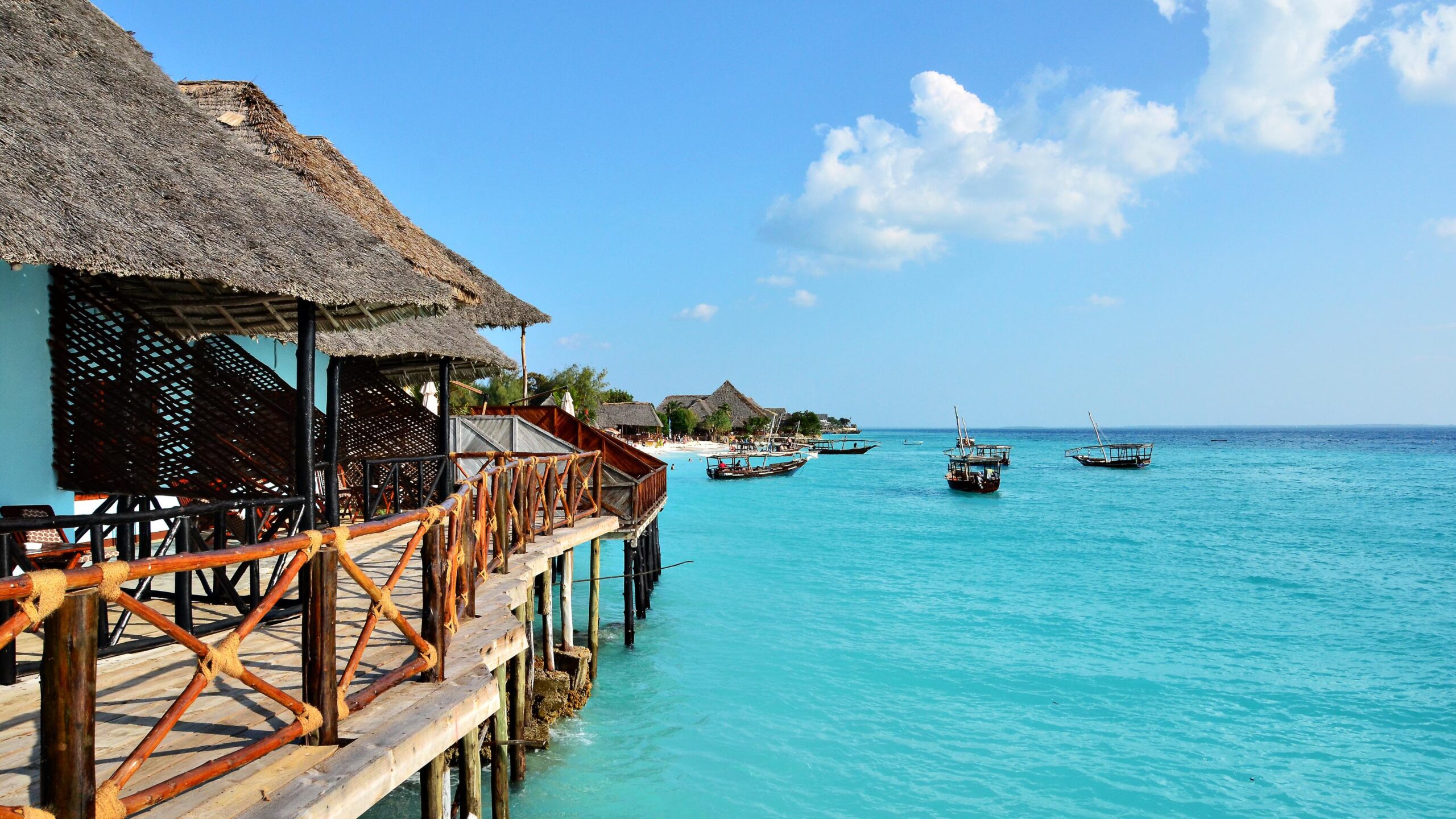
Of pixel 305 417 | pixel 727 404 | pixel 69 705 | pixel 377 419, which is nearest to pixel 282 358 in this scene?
pixel 377 419

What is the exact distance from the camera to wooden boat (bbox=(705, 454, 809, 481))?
155 ft

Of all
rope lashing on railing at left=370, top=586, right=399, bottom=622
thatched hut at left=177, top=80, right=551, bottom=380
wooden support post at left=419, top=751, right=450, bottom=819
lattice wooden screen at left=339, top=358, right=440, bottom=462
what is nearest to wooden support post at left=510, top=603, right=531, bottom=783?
lattice wooden screen at left=339, top=358, right=440, bottom=462

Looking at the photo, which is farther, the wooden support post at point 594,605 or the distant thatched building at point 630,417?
the distant thatched building at point 630,417

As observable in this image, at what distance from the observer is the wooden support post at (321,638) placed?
2.90 m

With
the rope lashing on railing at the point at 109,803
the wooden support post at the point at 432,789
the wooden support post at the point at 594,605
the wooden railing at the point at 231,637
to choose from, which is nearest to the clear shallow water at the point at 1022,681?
the wooden support post at the point at 594,605

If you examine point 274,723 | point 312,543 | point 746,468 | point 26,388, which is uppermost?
point 26,388

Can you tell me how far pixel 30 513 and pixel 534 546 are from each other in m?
3.91

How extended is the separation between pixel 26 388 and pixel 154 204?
2.16 m

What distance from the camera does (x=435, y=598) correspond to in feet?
12.2

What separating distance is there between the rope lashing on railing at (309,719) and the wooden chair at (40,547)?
2.12 metres

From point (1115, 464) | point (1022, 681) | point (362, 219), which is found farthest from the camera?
point (1115, 464)

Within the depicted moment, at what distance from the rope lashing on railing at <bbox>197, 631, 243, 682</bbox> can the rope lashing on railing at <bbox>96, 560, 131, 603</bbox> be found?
0.43 metres

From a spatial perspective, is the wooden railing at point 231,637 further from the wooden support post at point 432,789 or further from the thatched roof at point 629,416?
the thatched roof at point 629,416

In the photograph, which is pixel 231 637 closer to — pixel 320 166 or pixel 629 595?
pixel 320 166
